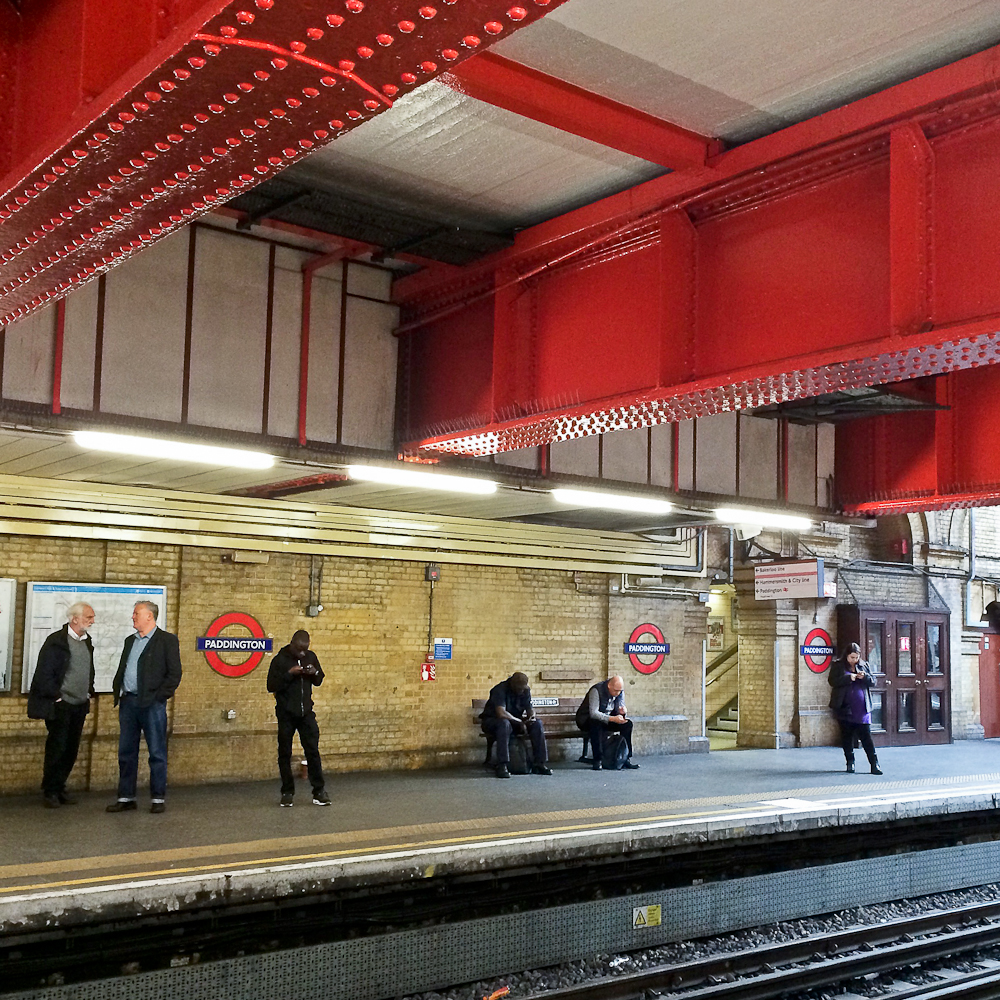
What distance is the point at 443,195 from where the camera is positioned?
666 centimetres

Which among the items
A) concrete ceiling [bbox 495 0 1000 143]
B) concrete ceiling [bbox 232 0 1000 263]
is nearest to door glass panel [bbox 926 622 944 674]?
concrete ceiling [bbox 232 0 1000 263]

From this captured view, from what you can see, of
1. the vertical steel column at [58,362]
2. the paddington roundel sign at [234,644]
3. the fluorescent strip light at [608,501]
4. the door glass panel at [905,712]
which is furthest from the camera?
the door glass panel at [905,712]

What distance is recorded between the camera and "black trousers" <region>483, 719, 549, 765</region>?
12578 mm

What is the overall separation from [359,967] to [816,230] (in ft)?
19.0

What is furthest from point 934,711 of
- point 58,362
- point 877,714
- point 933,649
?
point 58,362

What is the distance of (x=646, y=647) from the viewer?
Answer: 15531mm

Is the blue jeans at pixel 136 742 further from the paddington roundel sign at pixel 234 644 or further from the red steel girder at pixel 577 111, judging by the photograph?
the red steel girder at pixel 577 111

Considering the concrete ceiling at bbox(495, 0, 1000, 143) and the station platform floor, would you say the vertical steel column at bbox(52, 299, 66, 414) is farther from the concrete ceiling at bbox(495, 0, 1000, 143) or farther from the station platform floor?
the concrete ceiling at bbox(495, 0, 1000, 143)

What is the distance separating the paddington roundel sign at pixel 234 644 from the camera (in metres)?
11.4

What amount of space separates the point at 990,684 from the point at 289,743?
639 inches

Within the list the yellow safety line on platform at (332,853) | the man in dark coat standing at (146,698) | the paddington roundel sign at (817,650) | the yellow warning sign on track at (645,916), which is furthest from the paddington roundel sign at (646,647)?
the man in dark coat standing at (146,698)

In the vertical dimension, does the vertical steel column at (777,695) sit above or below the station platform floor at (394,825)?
above

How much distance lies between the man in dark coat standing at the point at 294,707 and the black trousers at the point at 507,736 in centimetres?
308

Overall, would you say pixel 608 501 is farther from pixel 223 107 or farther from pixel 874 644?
pixel 874 644
